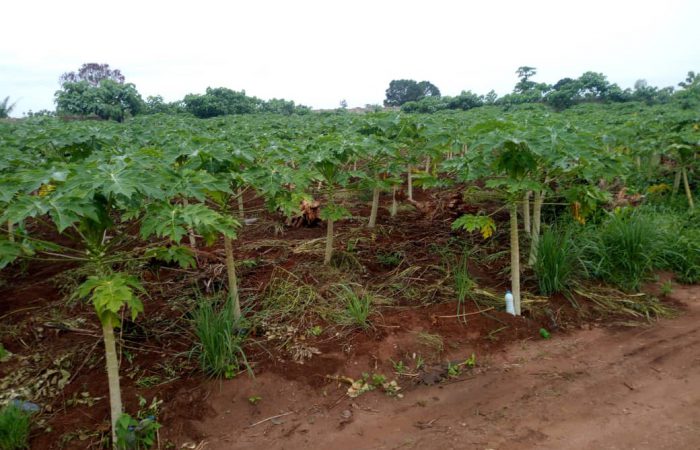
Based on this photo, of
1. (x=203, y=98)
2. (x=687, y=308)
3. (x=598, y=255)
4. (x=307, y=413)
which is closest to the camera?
(x=307, y=413)

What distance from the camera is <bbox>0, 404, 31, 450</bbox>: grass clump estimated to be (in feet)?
8.75

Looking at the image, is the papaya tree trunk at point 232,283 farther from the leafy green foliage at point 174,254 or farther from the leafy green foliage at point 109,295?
the leafy green foliage at point 109,295

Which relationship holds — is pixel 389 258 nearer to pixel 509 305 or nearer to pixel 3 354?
pixel 509 305

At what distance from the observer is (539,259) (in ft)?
14.3

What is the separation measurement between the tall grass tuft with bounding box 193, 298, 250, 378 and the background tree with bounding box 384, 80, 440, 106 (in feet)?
147

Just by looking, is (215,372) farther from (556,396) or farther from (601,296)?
(601,296)

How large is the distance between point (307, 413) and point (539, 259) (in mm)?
2656

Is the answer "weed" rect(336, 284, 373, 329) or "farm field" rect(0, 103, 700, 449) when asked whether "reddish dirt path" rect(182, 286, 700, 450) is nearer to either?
"farm field" rect(0, 103, 700, 449)

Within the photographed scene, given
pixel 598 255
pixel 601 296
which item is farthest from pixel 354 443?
pixel 598 255

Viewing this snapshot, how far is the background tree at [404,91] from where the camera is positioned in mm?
45938

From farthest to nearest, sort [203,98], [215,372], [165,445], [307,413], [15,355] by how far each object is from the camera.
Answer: [203,98]
[15,355]
[215,372]
[307,413]
[165,445]

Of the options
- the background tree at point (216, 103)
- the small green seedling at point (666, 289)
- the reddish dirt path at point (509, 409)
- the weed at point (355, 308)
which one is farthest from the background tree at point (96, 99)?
the small green seedling at point (666, 289)

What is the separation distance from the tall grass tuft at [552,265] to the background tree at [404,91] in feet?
142

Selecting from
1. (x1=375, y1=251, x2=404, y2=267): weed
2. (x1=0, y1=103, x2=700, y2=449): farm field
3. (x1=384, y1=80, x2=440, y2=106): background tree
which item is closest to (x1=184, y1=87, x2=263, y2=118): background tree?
(x1=384, y1=80, x2=440, y2=106): background tree
